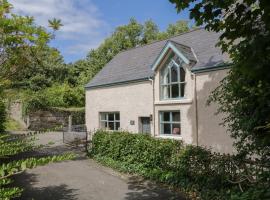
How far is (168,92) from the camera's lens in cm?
1747

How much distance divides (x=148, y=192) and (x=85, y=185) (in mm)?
2377

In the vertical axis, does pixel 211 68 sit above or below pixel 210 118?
above

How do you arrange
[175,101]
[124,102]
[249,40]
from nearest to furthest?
[249,40] < [175,101] < [124,102]

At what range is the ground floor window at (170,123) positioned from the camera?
55.1 feet

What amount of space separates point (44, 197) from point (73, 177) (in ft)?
9.15

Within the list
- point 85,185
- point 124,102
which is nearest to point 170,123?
point 124,102

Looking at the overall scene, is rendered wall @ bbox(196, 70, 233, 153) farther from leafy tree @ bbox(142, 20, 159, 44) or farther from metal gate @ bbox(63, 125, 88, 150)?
leafy tree @ bbox(142, 20, 159, 44)

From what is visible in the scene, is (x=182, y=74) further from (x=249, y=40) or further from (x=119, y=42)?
(x=119, y=42)

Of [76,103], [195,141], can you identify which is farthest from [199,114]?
[76,103]

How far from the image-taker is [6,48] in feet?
23.8

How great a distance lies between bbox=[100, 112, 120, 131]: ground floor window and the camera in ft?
70.0

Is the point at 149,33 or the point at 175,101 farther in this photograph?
the point at 149,33

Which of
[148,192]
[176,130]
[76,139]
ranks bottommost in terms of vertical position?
[148,192]

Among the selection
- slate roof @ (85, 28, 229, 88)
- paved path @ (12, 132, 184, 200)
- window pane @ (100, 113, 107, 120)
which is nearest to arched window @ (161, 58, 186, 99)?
slate roof @ (85, 28, 229, 88)
